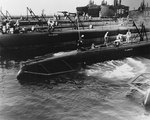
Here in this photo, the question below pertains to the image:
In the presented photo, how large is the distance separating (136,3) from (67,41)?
91434 mm

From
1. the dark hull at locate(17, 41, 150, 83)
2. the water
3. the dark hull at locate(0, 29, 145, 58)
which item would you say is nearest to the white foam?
the water

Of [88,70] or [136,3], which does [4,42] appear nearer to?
[88,70]

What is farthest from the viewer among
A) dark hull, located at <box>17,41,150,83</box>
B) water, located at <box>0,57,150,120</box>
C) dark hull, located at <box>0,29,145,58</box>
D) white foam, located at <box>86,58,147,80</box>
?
dark hull, located at <box>0,29,145,58</box>

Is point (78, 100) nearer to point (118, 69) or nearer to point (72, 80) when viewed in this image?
point (72, 80)

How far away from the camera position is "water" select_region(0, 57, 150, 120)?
56.7 ft

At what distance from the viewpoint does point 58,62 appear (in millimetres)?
27281

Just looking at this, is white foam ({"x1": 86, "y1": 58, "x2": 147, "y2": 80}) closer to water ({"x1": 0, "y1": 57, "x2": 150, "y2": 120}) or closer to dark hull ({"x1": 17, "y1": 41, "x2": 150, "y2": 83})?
water ({"x1": 0, "y1": 57, "x2": 150, "y2": 120})

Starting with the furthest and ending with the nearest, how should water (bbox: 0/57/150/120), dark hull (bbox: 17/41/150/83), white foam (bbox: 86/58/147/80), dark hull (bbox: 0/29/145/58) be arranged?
dark hull (bbox: 0/29/145/58) < white foam (bbox: 86/58/147/80) < dark hull (bbox: 17/41/150/83) < water (bbox: 0/57/150/120)

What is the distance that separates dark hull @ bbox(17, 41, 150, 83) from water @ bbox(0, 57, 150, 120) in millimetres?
1367

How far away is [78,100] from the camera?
20.1 meters

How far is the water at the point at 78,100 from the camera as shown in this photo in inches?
680

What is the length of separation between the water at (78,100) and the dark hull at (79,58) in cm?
137

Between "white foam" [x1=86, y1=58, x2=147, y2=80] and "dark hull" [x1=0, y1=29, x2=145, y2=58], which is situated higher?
"dark hull" [x1=0, y1=29, x2=145, y2=58]

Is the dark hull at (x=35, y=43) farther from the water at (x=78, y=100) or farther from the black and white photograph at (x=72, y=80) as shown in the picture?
the water at (x=78, y=100)
